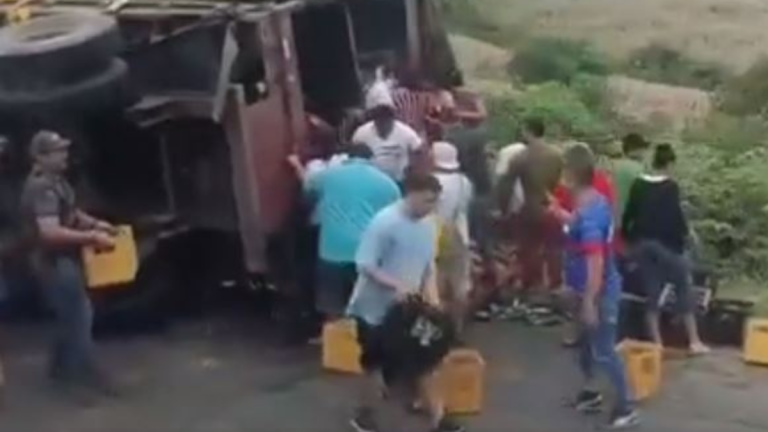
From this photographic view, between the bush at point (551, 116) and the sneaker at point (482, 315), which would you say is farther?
the bush at point (551, 116)

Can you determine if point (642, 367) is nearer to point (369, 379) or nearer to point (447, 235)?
point (447, 235)

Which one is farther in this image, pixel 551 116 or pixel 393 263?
pixel 551 116

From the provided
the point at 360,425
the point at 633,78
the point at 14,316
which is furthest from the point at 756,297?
the point at 633,78

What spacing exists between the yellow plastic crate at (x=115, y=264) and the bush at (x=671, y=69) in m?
14.4

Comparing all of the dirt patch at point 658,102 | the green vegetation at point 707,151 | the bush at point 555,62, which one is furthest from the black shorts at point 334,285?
the bush at point 555,62

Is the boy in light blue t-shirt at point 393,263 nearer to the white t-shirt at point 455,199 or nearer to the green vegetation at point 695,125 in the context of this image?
the white t-shirt at point 455,199

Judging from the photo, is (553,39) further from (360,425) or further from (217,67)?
(360,425)

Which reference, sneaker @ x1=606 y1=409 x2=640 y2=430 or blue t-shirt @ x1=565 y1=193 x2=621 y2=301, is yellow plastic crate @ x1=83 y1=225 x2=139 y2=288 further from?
sneaker @ x1=606 y1=409 x2=640 y2=430

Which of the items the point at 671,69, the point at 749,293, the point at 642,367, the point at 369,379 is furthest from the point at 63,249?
the point at 671,69

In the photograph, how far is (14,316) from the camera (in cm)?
1445

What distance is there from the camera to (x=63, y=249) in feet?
40.7

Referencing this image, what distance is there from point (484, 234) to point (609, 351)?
2.80 meters

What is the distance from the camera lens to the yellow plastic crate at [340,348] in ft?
43.4

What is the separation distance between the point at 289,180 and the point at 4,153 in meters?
1.87
